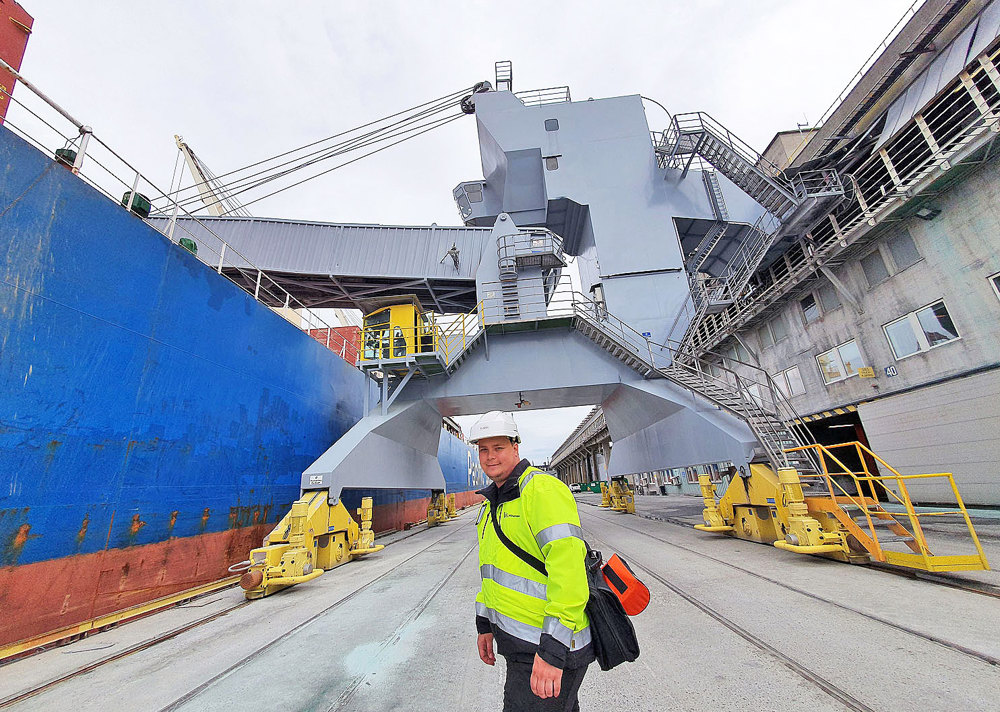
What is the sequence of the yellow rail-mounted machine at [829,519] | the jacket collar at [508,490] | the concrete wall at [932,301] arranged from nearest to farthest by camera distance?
the jacket collar at [508,490]
the yellow rail-mounted machine at [829,519]
the concrete wall at [932,301]

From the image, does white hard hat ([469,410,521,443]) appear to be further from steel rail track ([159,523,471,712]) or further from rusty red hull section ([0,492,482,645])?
rusty red hull section ([0,492,482,645])

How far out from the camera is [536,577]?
5.70 feet

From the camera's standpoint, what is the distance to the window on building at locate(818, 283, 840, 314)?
12844mm

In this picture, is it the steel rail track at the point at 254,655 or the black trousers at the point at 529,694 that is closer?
the black trousers at the point at 529,694

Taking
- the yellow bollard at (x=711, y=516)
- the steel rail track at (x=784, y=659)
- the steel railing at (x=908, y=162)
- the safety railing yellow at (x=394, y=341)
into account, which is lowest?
the steel rail track at (x=784, y=659)

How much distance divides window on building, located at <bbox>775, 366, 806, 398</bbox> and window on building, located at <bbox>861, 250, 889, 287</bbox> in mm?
4101

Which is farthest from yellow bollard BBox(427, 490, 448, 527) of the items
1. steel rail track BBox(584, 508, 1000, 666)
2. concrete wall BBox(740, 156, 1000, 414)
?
concrete wall BBox(740, 156, 1000, 414)

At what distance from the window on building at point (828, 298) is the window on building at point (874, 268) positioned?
Result: 1.04m

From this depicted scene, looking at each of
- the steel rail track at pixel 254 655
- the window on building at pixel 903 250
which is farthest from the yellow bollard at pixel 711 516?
the window on building at pixel 903 250

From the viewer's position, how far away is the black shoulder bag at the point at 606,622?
1566 millimetres

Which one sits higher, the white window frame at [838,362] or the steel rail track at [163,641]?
the white window frame at [838,362]

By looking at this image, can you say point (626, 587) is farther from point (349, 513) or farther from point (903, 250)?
point (903, 250)

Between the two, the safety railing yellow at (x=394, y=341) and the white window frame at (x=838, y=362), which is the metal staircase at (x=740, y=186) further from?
the safety railing yellow at (x=394, y=341)

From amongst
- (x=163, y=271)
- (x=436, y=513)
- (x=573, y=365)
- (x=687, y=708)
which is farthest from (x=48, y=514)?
(x=436, y=513)
